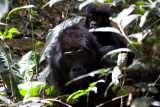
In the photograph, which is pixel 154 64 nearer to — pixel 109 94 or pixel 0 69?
pixel 109 94

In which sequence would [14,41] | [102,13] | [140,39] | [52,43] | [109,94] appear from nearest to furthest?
[140,39] → [109,94] → [52,43] → [102,13] → [14,41]

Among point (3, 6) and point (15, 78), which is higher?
point (3, 6)

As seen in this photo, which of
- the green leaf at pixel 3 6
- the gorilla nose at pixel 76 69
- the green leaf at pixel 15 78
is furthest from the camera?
the green leaf at pixel 15 78

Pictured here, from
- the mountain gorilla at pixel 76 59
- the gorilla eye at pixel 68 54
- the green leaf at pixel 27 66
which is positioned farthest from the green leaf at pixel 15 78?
the gorilla eye at pixel 68 54

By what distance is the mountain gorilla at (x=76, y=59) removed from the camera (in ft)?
14.2

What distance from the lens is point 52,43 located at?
4.87 meters

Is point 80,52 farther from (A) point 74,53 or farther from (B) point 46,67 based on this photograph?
(B) point 46,67

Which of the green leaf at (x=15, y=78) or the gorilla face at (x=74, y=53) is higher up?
the gorilla face at (x=74, y=53)

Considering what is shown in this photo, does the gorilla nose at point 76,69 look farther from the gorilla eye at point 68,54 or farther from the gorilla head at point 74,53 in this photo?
the gorilla eye at point 68,54

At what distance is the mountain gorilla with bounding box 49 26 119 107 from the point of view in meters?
4.32

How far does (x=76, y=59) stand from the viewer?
4328 millimetres

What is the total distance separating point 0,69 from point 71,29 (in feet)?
4.91

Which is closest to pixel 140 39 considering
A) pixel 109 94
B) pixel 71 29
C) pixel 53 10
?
pixel 109 94

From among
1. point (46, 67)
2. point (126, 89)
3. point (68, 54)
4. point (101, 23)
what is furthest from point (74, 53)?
point (101, 23)
